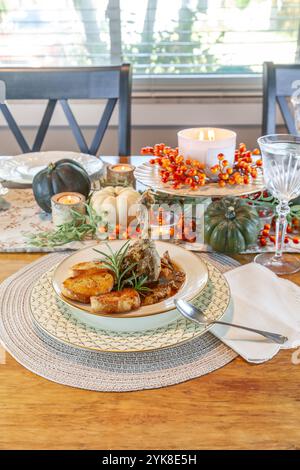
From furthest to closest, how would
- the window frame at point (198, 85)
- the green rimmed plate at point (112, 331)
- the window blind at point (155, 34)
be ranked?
the window frame at point (198, 85) < the window blind at point (155, 34) < the green rimmed plate at point (112, 331)

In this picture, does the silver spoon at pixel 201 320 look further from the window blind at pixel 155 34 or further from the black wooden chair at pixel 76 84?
the window blind at pixel 155 34

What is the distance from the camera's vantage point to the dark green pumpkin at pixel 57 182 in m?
1.09

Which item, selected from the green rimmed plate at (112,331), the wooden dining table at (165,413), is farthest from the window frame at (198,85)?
the wooden dining table at (165,413)

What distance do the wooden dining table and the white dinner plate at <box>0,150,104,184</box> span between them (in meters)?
0.73

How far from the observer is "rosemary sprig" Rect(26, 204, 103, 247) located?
0.99 meters

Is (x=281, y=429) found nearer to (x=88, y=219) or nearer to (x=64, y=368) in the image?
(x=64, y=368)

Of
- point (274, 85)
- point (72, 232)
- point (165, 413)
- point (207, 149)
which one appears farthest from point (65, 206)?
point (274, 85)

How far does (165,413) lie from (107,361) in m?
0.12

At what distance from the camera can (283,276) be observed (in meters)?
0.87

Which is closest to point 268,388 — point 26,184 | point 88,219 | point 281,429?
point 281,429

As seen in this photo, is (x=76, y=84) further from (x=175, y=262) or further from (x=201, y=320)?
(x=201, y=320)

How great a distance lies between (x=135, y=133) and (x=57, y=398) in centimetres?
Answer: 180

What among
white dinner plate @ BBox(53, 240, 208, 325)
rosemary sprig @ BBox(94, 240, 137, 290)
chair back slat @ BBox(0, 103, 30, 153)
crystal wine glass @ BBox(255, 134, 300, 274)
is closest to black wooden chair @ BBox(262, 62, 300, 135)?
crystal wine glass @ BBox(255, 134, 300, 274)

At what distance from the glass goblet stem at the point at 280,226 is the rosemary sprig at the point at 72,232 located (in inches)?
14.0
